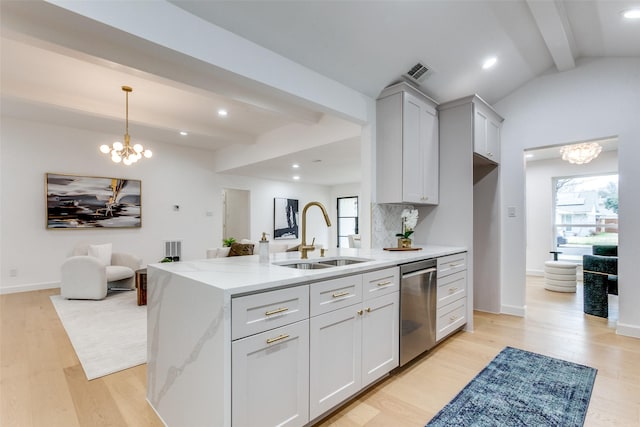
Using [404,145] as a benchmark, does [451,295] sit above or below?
below

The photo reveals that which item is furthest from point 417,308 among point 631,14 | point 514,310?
point 631,14

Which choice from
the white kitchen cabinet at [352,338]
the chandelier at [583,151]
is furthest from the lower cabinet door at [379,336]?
the chandelier at [583,151]

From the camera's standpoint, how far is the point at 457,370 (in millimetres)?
2527

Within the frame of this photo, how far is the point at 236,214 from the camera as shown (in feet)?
28.9

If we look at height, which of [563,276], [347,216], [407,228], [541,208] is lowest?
[563,276]

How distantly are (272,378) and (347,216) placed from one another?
8.93 m

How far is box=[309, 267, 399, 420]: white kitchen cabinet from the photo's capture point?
1.74 meters

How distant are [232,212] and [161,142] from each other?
300 cm

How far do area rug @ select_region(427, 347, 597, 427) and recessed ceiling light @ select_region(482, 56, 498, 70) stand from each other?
300cm

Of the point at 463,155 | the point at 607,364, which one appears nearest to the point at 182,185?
the point at 463,155

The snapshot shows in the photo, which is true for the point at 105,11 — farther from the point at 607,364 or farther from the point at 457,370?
the point at 607,364

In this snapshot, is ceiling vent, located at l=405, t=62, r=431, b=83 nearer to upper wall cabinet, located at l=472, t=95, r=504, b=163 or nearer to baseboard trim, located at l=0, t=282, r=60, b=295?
upper wall cabinet, located at l=472, t=95, r=504, b=163

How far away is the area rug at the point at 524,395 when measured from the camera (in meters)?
1.90

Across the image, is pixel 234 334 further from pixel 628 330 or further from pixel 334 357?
pixel 628 330
